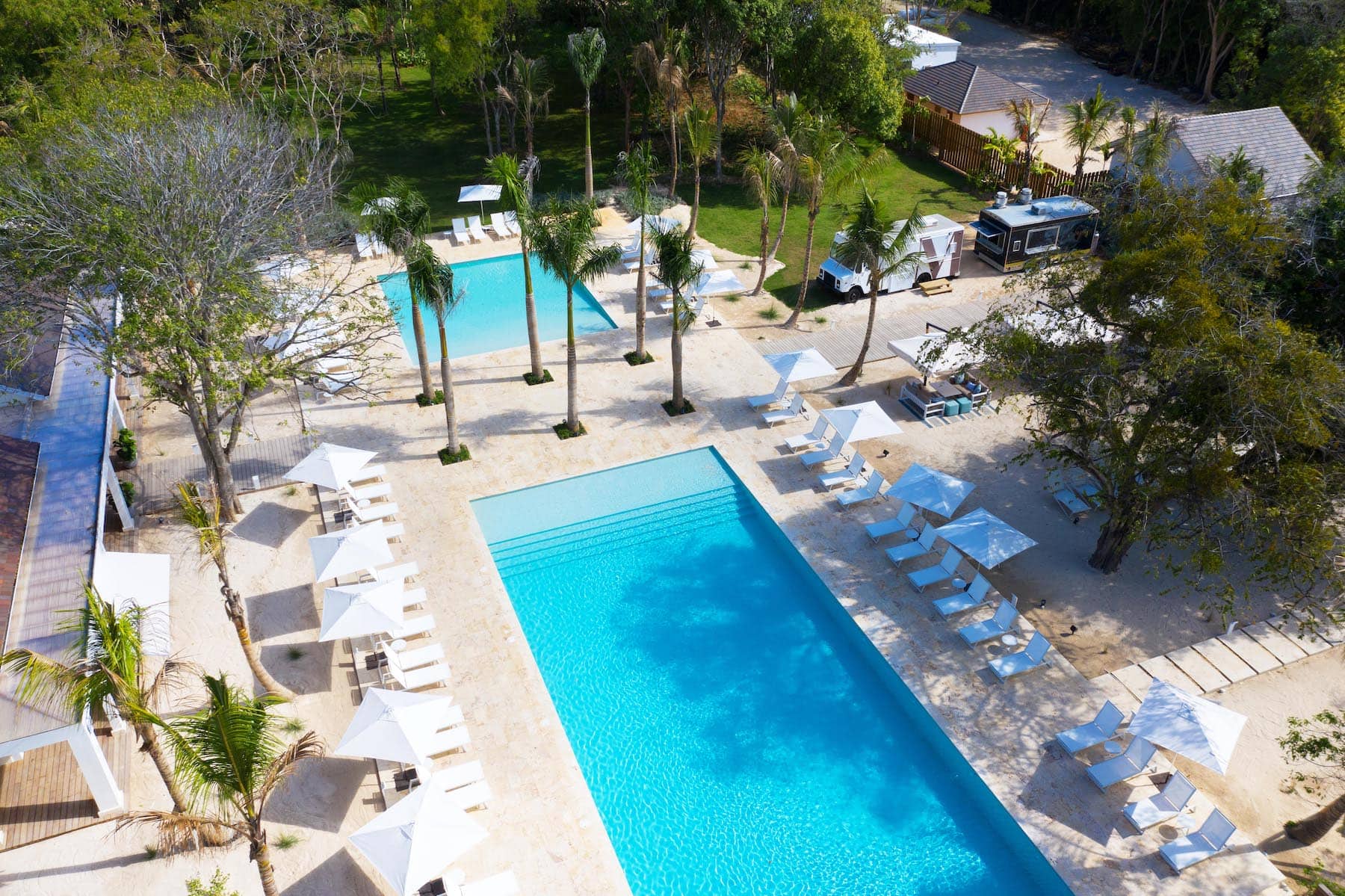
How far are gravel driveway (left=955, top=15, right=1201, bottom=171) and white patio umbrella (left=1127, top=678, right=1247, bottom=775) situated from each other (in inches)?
1045

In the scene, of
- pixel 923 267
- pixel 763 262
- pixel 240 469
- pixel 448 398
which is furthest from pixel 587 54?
pixel 240 469

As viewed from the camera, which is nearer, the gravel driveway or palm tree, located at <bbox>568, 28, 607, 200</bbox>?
palm tree, located at <bbox>568, 28, 607, 200</bbox>

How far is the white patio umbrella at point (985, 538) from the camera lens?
744 inches

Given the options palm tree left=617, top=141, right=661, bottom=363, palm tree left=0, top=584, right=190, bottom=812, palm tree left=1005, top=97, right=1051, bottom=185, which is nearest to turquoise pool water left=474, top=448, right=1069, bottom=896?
palm tree left=617, top=141, right=661, bottom=363

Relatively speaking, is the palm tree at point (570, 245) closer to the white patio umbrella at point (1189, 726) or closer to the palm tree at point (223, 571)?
the palm tree at point (223, 571)

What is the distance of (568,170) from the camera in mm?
37656

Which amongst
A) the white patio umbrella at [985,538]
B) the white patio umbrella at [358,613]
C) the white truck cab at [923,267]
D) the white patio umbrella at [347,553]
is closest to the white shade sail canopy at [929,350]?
the white truck cab at [923,267]

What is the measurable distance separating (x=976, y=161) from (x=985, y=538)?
22.3 meters

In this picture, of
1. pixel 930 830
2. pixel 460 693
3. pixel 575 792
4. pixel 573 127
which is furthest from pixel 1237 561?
pixel 573 127

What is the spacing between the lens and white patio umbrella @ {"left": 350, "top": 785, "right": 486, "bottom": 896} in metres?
13.5

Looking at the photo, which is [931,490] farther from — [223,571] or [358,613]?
[223,571]

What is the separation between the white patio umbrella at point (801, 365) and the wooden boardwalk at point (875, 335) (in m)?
2.21

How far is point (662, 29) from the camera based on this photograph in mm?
33344

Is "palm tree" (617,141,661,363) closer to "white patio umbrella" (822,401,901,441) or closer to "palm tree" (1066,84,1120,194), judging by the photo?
"white patio umbrella" (822,401,901,441)
